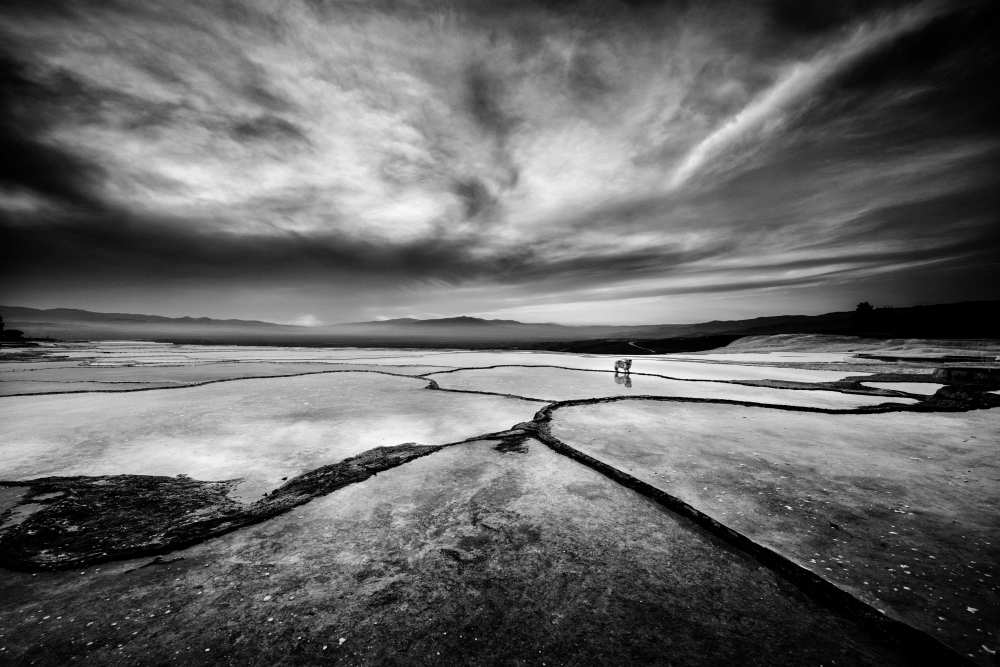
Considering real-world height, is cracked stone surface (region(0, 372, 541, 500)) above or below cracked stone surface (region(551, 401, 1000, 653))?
above

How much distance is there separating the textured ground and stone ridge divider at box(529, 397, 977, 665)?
1 centimetres

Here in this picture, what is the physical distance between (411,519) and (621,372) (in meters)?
9.10

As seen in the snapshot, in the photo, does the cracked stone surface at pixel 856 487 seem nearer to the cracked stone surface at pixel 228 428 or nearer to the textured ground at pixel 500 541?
the textured ground at pixel 500 541

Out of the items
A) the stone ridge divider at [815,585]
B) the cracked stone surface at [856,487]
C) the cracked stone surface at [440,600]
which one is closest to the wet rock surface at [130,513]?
the cracked stone surface at [440,600]

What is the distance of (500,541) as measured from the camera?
2.30 m

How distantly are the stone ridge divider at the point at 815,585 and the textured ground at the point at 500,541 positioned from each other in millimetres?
13

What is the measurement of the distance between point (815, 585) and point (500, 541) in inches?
65.0

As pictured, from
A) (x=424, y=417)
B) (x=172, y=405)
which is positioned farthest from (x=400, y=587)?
(x=172, y=405)

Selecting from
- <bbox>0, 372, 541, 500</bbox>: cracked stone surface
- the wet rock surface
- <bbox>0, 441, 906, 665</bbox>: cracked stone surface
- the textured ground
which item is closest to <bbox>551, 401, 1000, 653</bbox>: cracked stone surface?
the textured ground

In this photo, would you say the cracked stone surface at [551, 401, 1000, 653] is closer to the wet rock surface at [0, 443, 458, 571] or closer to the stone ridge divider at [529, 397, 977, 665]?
the stone ridge divider at [529, 397, 977, 665]

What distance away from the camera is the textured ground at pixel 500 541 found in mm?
1601

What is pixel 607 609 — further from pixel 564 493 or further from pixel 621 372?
pixel 621 372

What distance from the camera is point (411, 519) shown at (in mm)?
2557

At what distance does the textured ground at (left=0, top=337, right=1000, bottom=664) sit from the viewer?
1.60m
